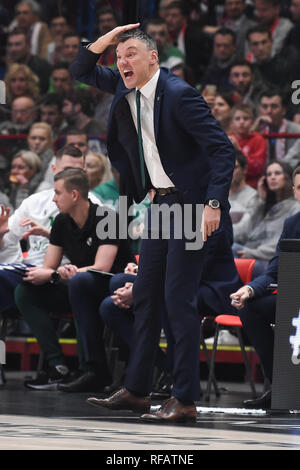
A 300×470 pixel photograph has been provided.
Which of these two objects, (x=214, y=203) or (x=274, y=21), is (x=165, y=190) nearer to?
(x=214, y=203)

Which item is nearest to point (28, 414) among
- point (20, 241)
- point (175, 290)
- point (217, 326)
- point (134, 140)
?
point (175, 290)

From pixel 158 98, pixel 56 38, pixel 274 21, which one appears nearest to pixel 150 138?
pixel 158 98

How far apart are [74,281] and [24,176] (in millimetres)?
2043

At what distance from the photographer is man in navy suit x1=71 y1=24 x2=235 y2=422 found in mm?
3521

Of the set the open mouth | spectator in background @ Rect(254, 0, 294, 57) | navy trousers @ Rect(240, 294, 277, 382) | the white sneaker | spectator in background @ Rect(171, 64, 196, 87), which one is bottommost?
the white sneaker

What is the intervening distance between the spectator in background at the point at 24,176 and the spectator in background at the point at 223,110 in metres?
1.44

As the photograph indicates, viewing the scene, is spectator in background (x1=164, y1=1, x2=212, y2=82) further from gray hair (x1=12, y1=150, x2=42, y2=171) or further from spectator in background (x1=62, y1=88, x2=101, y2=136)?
gray hair (x1=12, y1=150, x2=42, y2=171)

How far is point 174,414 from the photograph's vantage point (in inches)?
138

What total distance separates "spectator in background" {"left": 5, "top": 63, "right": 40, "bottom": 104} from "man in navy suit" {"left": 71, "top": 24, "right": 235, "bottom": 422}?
13.1 feet

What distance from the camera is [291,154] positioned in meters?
6.46

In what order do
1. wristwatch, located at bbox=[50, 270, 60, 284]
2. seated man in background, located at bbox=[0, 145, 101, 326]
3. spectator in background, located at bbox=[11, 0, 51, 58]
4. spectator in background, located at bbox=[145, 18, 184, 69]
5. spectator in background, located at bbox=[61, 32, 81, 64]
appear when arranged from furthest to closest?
1. spectator in background, located at bbox=[11, 0, 51, 58]
2. spectator in background, located at bbox=[61, 32, 81, 64]
3. spectator in background, located at bbox=[145, 18, 184, 69]
4. seated man in background, located at bbox=[0, 145, 101, 326]
5. wristwatch, located at bbox=[50, 270, 60, 284]

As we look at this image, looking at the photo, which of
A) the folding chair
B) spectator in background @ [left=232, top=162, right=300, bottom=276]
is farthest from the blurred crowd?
the folding chair

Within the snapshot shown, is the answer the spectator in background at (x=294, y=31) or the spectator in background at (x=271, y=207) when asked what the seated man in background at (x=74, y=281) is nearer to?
the spectator in background at (x=271, y=207)

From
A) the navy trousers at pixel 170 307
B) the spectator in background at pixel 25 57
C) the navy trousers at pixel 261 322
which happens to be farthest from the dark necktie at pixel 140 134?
the spectator in background at pixel 25 57
